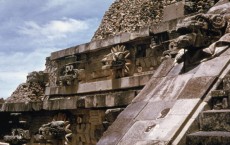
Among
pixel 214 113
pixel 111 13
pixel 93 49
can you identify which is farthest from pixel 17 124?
pixel 214 113

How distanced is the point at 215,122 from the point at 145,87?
6.30 ft

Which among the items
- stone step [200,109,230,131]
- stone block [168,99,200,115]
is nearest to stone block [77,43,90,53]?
stone block [168,99,200,115]

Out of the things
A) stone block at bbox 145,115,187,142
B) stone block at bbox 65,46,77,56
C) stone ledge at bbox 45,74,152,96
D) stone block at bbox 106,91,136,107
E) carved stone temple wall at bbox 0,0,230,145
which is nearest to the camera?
stone block at bbox 145,115,187,142

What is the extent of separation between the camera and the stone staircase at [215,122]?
4180 mm

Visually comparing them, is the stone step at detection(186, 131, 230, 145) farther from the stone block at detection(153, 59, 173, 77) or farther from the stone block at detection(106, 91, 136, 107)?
the stone block at detection(106, 91, 136, 107)

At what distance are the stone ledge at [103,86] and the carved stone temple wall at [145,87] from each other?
0.02 metres

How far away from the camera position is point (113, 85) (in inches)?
372

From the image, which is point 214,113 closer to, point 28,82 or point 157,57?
point 157,57

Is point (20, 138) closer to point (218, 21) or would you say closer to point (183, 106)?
point (218, 21)

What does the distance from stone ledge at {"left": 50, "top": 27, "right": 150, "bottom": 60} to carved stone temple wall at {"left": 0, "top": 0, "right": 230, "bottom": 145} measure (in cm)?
2

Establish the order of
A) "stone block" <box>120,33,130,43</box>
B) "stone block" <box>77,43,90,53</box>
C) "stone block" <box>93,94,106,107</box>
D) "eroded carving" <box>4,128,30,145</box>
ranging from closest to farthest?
"stone block" <box>93,94,106,107</box> → "stone block" <box>120,33,130,43</box> → "stone block" <box>77,43,90,53</box> → "eroded carving" <box>4,128,30,145</box>

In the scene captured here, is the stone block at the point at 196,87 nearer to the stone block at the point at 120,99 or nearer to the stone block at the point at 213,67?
the stone block at the point at 213,67

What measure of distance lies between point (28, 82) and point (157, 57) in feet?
37.2

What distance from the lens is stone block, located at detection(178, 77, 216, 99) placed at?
16.7 ft
